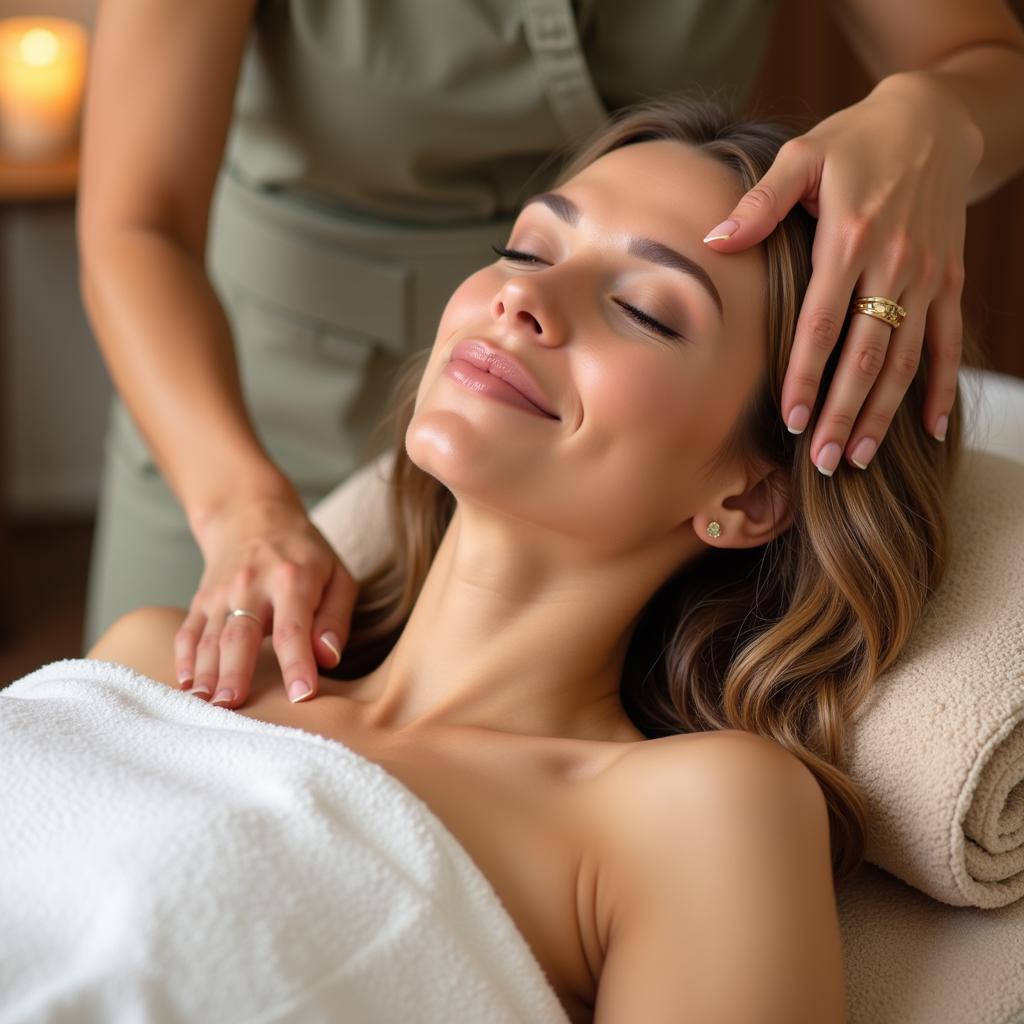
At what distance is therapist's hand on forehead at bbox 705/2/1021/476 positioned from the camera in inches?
45.3

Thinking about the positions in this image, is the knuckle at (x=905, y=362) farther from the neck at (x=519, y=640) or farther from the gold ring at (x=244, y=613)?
the gold ring at (x=244, y=613)

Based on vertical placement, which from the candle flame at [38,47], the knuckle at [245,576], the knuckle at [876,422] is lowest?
the candle flame at [38,47]

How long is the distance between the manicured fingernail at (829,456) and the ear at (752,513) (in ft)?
0.32

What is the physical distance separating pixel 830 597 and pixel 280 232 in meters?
0.89

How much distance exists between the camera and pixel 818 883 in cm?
105

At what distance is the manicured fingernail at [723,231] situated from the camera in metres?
1.18

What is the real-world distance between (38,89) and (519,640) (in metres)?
2.21

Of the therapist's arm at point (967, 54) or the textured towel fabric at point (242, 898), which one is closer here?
the textured towel fabric at point (242, 898)

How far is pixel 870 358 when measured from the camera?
3.78 feet

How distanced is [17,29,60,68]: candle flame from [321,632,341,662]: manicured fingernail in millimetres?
2156

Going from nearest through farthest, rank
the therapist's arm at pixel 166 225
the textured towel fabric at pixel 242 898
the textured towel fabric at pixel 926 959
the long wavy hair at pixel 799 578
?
the textured towel fabric at pixel 242 898
the textured towel fabric at pixel 926 959
the long wavy hair at pixel 799 578
the therapist's arm at pixel 166 225

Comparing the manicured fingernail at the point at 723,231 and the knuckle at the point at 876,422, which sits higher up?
the manicured fingernail at the point at 723,231

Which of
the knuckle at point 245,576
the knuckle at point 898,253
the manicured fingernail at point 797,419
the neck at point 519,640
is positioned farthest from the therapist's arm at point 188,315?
the knuckle at point 898,253

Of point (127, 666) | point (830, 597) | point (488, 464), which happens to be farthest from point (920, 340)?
point (127, 666)
